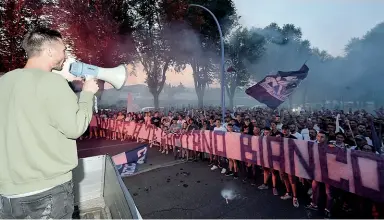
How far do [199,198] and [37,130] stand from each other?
551 centimetres

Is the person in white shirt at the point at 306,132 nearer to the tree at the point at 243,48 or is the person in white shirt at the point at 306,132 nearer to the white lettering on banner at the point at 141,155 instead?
the white lettering on banner at the point at 141,155

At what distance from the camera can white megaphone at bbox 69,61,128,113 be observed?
5.76 feet

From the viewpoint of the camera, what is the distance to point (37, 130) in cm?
140

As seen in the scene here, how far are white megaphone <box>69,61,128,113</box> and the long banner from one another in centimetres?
449

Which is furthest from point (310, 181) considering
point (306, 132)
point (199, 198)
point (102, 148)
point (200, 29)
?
point (200, 29)

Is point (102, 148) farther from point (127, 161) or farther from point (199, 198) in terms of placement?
point (199, 198)

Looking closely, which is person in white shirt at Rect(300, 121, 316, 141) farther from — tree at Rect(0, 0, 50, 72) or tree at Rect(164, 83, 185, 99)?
tree at Rect(164, 83, 185, 99)

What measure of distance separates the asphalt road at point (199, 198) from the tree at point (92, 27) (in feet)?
45.5

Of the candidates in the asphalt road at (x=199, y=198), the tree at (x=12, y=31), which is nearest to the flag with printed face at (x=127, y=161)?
the asphalt road at (x=199, y=198)

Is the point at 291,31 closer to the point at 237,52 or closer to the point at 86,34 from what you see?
the point at 237,52

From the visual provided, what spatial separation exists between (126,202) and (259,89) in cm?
984

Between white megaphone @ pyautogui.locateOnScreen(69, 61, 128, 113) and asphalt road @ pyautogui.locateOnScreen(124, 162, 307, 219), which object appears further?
asphalt road @ pyautogui.locateOnScreen(124, 162, 307, 219)

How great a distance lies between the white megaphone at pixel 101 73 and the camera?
1.76 metres

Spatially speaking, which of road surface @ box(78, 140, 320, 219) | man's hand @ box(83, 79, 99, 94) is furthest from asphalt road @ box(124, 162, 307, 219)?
man's hand @ box(83, 79, 99, 94)
